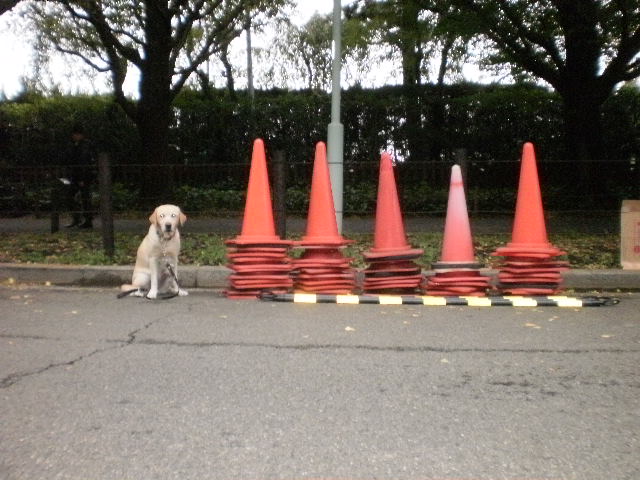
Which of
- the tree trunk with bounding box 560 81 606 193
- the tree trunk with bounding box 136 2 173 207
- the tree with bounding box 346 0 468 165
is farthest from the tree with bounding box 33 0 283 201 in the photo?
the tree trunk with bounding box 560 81 606 193

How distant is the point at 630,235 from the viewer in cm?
873

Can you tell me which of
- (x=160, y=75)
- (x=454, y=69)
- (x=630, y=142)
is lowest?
(x=630, y=142)

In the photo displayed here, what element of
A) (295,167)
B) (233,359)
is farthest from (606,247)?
(233,359)

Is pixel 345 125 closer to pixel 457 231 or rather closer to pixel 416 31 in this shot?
pixel 416 31

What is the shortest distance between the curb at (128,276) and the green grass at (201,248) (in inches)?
18.6

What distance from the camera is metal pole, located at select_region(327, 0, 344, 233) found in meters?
10.2

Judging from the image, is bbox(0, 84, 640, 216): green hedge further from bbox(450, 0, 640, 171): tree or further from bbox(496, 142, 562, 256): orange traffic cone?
bbox(496, 142, 562, 256): orange traffic cone

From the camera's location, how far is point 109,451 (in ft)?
10.5

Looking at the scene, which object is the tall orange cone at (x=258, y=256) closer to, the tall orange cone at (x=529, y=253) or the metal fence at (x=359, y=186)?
the metal fence at (x=359, y=186)

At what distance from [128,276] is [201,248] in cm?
163

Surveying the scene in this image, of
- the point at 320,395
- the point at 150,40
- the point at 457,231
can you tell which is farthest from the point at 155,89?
the point at 320,395

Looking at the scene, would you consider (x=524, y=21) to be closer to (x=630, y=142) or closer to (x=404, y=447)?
(x=630, y=142)

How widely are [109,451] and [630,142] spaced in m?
16.0

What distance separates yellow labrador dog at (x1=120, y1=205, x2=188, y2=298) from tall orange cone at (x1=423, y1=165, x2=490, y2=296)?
104 inches
